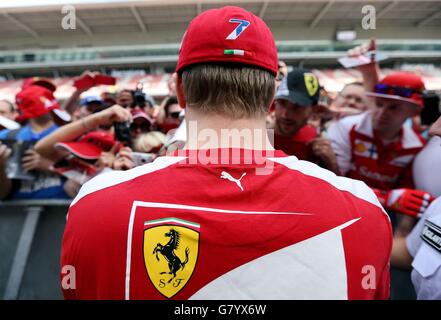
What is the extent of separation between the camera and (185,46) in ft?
2.60

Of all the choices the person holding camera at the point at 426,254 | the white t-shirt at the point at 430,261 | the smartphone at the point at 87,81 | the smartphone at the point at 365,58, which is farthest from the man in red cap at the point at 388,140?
the smartphone at the point at 87,81

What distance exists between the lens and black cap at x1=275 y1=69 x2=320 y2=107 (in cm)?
184

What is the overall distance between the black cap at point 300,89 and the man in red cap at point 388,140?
351 millimetres

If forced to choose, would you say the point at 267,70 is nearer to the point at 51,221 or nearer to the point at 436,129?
the point at 436,129

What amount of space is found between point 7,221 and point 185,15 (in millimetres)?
14337

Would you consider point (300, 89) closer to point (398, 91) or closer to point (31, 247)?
point (398, 91)

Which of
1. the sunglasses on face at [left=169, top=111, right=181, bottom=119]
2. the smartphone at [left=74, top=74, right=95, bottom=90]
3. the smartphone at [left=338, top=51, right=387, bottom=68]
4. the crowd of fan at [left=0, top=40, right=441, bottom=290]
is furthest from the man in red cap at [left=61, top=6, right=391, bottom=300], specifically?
the sunglasses on face at [left=169, top=111, right=181, bottom=119]

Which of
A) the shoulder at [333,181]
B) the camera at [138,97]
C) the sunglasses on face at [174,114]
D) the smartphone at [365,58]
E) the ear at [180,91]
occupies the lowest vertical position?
the shoulder at [333,181]

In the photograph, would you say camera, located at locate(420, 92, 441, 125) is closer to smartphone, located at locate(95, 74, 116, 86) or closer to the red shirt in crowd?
the red shirt in crowd

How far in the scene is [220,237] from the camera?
2.10 feet

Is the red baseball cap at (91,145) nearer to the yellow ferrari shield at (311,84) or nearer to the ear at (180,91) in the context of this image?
the ear at (180,91)

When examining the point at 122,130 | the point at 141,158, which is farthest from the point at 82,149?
the point at 141,158

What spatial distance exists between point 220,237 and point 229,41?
0.46m

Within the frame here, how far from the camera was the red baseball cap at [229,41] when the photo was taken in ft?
2.44
